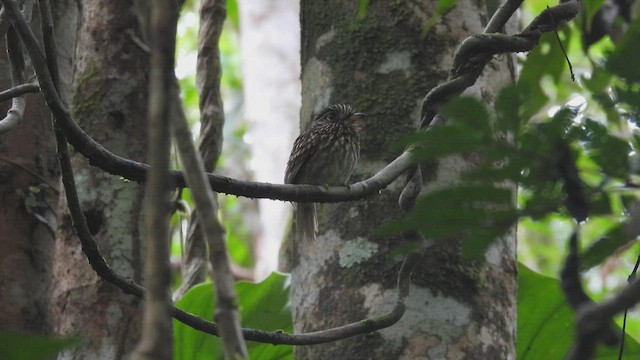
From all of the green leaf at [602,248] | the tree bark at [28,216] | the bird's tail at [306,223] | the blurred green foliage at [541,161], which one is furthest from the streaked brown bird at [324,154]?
the green leaf at [602,248]

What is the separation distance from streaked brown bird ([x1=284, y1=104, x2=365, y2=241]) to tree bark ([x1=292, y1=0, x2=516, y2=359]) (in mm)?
79

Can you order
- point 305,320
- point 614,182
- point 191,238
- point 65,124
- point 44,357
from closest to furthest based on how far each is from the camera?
point 44,357 → point 614,182 → point 65,124 → point 305,320 → point 191,238

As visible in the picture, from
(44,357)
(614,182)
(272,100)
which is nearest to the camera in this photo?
(44,357)

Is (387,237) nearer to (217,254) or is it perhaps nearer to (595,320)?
(217,254)

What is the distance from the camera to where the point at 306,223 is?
3.08m

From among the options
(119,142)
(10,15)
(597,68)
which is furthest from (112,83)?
(597,68)

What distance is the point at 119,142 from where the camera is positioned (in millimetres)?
2998

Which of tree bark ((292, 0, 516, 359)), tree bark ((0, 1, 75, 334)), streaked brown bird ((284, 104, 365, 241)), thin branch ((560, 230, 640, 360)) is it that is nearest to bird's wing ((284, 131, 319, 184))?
streaked brown bird ((284, 104, 365, 241))

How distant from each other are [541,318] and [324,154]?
3.30 feet

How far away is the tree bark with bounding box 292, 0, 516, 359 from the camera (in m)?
2.52

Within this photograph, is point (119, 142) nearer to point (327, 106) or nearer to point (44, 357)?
point (327, 106)

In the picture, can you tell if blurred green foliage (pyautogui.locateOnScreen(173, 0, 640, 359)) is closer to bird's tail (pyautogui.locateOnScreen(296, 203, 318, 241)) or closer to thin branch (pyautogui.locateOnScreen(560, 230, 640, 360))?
thin branch (pyautogui.locateOnScreen(560, 230, 640, 360))

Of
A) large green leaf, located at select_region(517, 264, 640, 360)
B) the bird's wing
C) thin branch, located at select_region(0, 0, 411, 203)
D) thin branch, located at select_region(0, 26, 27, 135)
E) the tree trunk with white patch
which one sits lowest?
thin branch, located at select_region(0, 0, 411, 203)

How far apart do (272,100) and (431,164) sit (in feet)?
13.7
